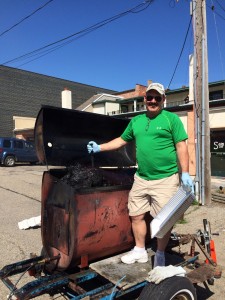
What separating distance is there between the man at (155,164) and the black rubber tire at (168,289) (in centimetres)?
37

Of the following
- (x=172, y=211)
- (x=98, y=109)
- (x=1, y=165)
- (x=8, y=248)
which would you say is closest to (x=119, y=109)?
(x=98, y=109)

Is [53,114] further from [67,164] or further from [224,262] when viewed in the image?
[224,262]

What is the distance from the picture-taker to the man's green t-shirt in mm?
3314

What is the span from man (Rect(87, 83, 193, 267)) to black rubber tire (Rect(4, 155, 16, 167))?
20.0 m

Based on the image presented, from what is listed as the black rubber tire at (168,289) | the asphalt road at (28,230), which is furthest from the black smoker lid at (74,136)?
the black rubber tire at (168,289)

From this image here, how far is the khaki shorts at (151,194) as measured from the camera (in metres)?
3.32

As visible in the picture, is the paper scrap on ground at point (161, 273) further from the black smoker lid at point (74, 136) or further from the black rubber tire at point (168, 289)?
the black smoker lid at point (74, 136)

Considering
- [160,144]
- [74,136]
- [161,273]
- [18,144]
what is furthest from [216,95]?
[161,273]

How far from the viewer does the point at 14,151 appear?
22609 millimetres

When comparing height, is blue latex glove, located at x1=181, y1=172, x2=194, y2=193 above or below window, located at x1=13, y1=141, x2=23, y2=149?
below

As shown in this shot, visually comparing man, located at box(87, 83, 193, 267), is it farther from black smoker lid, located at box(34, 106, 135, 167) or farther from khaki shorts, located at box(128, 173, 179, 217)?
black smoker lid, located at box(34, 106, 135, 167)

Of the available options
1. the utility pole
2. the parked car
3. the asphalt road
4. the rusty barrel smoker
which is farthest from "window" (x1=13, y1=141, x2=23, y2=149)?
the rusty barrel smoker

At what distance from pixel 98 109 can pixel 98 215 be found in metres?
28.0

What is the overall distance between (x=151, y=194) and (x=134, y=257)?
2.21ft
